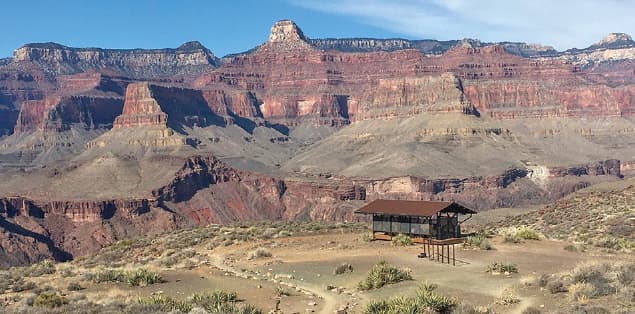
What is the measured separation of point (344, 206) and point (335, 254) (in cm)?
9513

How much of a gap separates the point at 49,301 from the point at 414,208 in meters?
21.5

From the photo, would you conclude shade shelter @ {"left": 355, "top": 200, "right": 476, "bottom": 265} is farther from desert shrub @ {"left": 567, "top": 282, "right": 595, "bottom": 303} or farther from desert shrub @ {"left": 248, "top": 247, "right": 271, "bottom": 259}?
desert shrub @ {"left": 567, "top": 282, "right": 595, "bottom": 303}

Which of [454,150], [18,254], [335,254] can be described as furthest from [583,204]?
[454,150]

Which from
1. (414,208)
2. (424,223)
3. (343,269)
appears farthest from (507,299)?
(414,208)

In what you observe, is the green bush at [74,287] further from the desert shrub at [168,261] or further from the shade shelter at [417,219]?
the shade shelter at [417,219]

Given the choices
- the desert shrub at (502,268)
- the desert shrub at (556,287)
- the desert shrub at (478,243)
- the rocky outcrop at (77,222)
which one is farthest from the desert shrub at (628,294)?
the rocky outcrop at (77,222)

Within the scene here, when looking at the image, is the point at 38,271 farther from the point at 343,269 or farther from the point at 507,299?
the point at 507,299

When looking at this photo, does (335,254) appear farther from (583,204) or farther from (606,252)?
(583,204)

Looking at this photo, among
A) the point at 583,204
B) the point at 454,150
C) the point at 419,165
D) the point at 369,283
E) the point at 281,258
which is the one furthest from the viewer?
the point at 454,150

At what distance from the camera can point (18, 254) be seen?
320 feet

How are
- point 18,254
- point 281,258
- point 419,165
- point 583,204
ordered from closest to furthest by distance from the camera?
1. point 281,258
2. point 583,204
3. point 18,254
4. point 419,165

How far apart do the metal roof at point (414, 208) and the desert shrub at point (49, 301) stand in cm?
1988

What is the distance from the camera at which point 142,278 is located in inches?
1302

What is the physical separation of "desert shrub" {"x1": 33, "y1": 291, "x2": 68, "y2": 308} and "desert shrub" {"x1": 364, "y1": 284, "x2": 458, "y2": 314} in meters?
11.5
